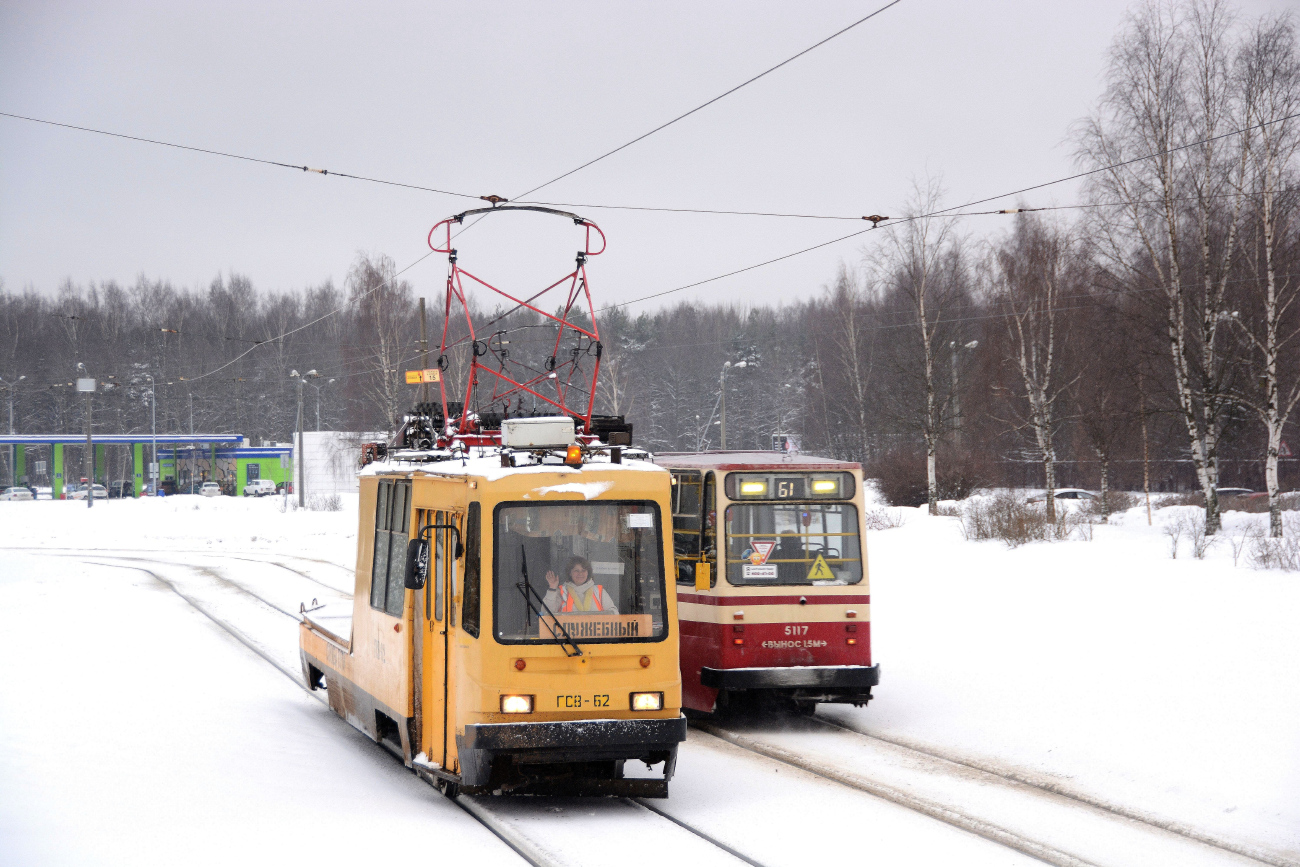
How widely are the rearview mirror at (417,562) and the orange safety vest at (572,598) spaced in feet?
2.99

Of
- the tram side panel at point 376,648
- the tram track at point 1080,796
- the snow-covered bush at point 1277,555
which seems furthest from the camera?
the snow-covered bush at point 1277,555

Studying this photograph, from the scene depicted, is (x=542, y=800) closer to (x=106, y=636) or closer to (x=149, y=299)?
(x=106, y=636)

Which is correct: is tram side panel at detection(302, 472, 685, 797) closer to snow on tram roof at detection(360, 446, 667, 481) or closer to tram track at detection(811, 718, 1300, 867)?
snow on tram roof at detection(360, 446, 667, 481)

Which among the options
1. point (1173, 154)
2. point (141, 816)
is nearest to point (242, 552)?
point (1173, 154)

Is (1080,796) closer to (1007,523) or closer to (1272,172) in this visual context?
(1007,523)

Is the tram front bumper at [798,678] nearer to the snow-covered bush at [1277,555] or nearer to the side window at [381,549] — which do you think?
the side window at [381,549]

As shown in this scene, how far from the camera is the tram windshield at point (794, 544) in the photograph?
11070mm

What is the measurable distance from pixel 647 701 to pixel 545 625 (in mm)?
815

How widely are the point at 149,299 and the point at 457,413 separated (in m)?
92.6

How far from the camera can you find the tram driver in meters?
7.57

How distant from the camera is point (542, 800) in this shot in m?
8.12

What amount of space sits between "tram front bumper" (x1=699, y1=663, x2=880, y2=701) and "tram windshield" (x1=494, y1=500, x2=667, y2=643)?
10.7 ft

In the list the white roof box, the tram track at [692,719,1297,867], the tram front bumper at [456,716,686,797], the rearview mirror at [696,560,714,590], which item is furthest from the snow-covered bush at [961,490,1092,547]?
the tram front bumper at [456,716,686,797]

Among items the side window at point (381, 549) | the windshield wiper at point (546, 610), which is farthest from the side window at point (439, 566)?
the side window at point (381, 549)
